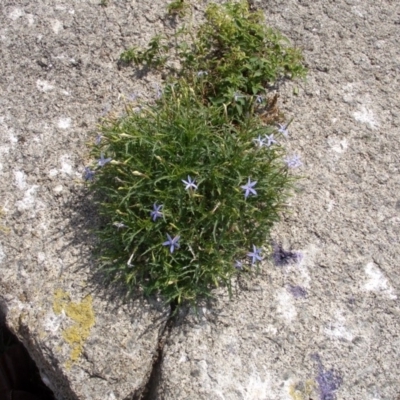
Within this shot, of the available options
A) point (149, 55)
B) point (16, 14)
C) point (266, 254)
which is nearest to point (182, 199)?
point (266, 254)

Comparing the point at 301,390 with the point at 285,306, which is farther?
the point at 285,306

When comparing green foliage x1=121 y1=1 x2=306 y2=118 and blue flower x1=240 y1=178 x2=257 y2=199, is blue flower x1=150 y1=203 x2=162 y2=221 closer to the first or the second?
blue flower x1=240 y1=178 x2=257 y2=199

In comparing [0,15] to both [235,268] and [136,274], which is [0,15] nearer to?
[136,274]

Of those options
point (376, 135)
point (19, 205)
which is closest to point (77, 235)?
point (19, 205)

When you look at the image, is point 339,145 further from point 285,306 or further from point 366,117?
point 285,306

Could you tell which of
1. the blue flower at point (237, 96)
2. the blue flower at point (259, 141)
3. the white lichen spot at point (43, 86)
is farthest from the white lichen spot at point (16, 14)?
the blue flower at point (259, 141)
